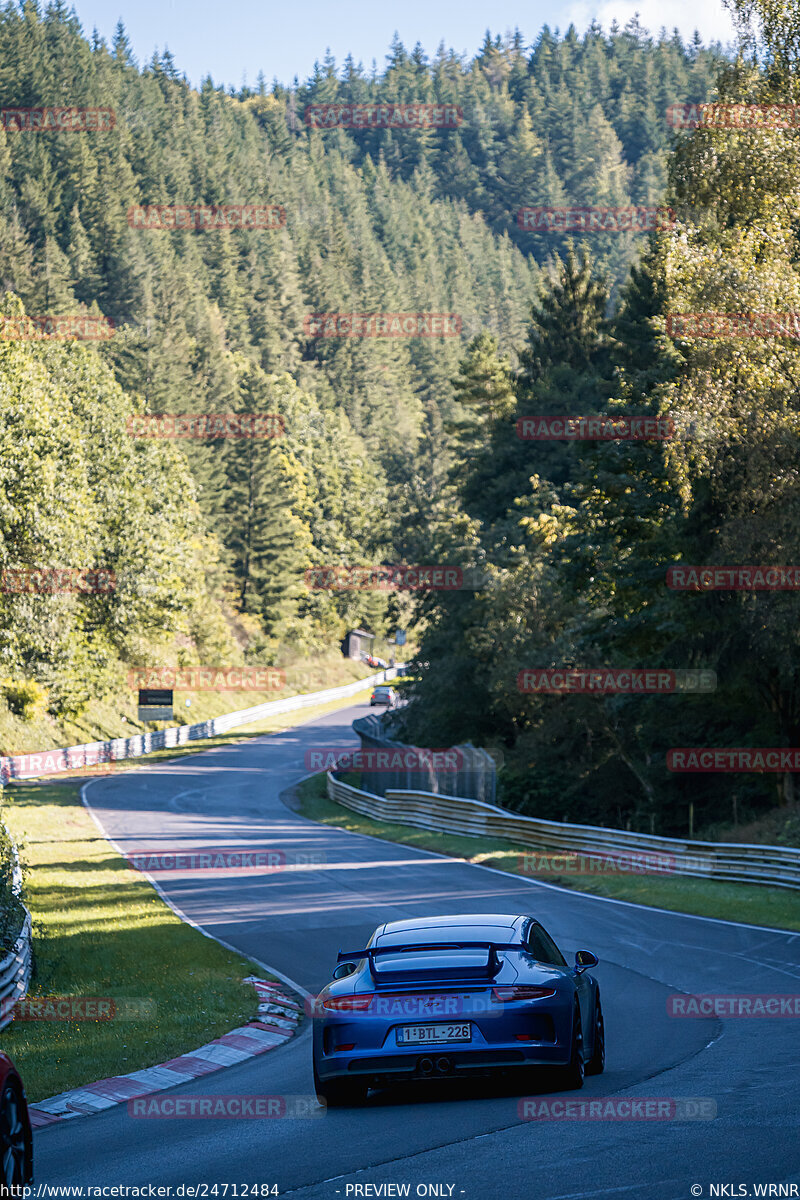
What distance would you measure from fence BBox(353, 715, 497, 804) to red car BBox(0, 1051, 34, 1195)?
99.7ft

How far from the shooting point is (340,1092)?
8250mm

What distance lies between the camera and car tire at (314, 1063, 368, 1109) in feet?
26.8

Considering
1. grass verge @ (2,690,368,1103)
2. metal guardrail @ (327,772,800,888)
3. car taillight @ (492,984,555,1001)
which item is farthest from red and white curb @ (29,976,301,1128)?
metal guardrail @ (327,772,800,888)

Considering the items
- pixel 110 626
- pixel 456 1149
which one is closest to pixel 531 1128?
pixel 456 1149

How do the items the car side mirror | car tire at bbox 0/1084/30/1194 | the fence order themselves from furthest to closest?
the fence, the car side mirror, car tire at bbox 0/1084/30/1194

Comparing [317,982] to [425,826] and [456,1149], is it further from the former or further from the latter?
[425,826]

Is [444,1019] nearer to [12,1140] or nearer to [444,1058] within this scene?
[444,1058]

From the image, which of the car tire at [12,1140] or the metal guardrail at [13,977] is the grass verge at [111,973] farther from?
the car tire at [12,1140]

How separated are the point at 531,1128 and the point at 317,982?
28.6 ft

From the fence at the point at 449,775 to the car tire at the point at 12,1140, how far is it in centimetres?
3044

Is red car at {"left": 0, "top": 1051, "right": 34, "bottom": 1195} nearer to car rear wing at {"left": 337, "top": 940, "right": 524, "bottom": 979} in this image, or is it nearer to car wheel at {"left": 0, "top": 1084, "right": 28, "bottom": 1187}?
car wheel at {"left": 0, "top": 1084, "right": 28, "bottom": 1187}

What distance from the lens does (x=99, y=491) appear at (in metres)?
63.6

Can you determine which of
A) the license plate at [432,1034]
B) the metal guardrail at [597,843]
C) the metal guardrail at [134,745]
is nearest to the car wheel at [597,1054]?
the license plate at [432,1034]

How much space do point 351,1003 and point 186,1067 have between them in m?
3.15
